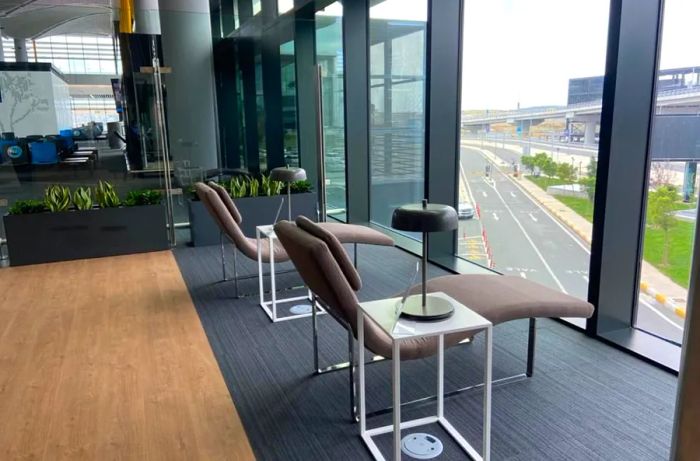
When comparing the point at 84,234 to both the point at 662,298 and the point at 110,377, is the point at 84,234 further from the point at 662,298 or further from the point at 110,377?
the point at 662,298

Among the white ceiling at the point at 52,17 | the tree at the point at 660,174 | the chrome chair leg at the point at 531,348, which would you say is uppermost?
the white ceiling at the point at 52,17

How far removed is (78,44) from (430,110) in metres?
4.50

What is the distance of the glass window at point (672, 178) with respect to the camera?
2.94 m

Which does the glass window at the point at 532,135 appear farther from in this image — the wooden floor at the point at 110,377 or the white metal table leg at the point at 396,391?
the wooden floor at the point at 110,377

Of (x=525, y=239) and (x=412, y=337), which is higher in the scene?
(x=412, y=337)

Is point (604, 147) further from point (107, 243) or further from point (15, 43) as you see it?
point (15, 43)

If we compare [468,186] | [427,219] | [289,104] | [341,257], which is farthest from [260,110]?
[427,219]

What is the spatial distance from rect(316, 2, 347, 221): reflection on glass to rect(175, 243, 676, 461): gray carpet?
3805 millimetres

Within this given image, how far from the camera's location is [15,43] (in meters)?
6.16

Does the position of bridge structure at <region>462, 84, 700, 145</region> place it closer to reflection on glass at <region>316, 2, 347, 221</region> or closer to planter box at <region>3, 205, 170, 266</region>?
reflection on glass at <region>316, 2, 347, 221</region>

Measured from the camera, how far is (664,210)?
319 cm

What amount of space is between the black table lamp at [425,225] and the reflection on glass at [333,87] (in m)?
5.02

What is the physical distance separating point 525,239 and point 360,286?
97.4 inches

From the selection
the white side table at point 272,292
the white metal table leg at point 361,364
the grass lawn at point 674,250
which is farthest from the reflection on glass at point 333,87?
the white metal table leg at point 361,364
